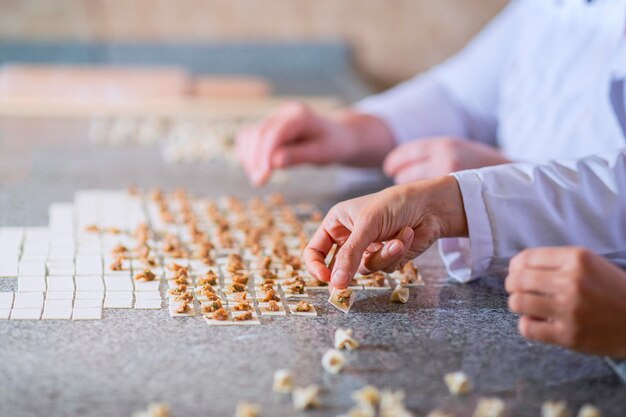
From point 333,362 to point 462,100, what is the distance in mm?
1044

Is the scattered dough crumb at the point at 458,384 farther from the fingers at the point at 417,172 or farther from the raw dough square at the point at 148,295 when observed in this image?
the fingers at the point at 417,172

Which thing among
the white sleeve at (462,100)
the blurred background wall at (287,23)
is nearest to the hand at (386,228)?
the white sleeve at (462,100)

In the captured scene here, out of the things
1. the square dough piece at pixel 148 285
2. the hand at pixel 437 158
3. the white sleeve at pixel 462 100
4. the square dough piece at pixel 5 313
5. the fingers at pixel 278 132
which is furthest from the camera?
the white sleeve at pixel 462 100

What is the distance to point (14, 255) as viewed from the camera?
1116 millimetres

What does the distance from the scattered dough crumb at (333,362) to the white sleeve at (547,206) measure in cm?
28

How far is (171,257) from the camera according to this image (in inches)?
44.8

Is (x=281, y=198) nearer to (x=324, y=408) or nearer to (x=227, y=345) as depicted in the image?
(x=227, y=345)

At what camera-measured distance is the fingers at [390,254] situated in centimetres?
95

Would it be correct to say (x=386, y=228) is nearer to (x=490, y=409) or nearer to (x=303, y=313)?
(x=303, y=313)

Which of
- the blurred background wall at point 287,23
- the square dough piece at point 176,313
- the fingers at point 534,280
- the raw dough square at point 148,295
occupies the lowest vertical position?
the square dough piece at point 176,313

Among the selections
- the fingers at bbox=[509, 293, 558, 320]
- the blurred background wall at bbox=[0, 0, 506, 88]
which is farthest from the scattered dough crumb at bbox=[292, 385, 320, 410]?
the blurred background wall at bbox=[0, 0, 506, 88]

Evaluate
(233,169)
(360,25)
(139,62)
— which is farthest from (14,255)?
(360,25)

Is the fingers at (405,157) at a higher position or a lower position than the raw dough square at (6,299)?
higher

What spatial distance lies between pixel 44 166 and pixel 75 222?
431 millimetres
